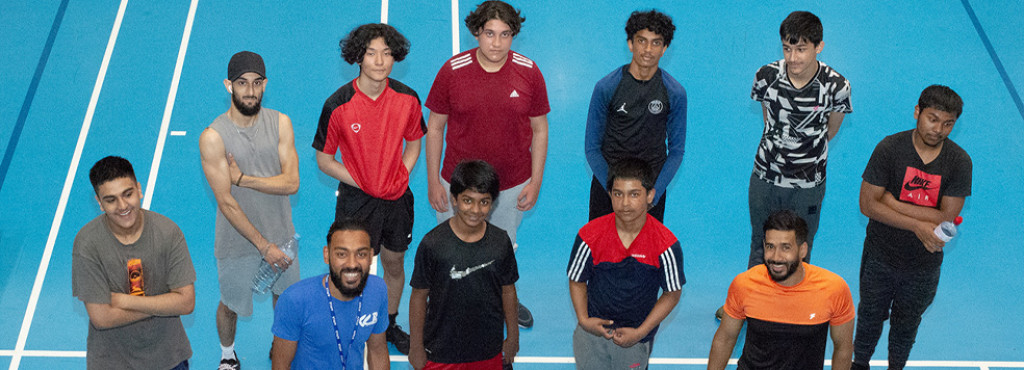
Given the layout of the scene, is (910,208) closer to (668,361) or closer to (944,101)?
(944,101)

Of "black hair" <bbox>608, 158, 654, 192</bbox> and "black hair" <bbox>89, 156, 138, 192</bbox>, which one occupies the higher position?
"black hair" <bbox>608, 158, 654, 192</bbox>

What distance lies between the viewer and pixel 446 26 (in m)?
11.0

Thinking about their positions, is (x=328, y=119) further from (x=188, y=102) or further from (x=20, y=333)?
(x=188, y=102)

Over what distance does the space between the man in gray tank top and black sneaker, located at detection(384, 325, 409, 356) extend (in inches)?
38.0

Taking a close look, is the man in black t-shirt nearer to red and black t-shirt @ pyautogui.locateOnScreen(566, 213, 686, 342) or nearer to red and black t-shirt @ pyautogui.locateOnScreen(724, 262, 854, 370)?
red and black t-shirt @ pyautogui.locateOnScreen(724, 262, 854, 370)

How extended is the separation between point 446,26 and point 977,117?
5424 mm

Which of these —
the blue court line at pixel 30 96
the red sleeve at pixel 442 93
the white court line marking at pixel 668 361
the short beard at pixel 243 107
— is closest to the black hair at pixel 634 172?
the red sleeve at pixel 442 93

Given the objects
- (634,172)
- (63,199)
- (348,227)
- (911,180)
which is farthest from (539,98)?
(63,199)

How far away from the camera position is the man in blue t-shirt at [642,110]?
695 centimetres

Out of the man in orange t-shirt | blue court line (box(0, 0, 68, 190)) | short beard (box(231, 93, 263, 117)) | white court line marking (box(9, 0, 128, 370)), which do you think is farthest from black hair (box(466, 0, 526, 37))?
blue court line (box(0, 0, 68, 190))

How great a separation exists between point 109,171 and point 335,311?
1443 millimetres

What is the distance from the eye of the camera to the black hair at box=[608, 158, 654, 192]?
603 cm

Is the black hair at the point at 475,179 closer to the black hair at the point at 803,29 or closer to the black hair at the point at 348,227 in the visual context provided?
the black hair at the point at 348,227

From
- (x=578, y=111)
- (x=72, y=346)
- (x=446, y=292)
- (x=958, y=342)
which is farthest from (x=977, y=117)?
(x=72, y=346)
